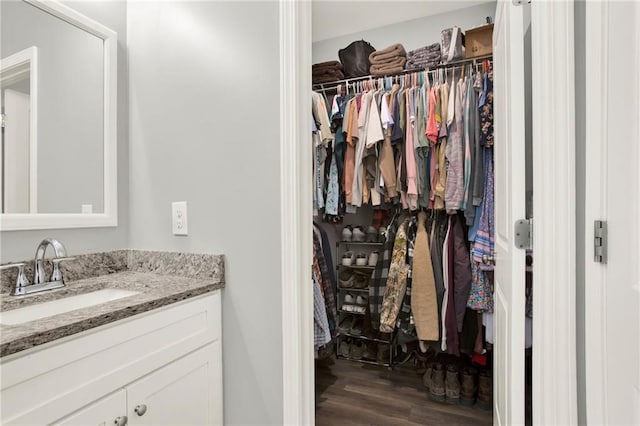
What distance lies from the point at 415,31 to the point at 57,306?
3041mm

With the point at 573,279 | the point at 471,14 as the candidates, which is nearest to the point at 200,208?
the point at 573,279

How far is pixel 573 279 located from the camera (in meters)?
0.82

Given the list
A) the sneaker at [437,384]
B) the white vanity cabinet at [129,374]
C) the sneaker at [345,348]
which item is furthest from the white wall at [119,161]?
the sneaker at [437,384]

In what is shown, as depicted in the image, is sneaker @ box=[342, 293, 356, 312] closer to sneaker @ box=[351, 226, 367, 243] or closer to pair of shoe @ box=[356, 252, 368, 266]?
pair of shoe @ box=[356, 252, 368, 266]

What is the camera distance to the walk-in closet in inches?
79.0

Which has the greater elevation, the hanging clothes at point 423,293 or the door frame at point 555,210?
the door frame at point 555,210

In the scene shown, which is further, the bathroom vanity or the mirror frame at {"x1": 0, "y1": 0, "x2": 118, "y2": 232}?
the mirror frame at {"x1": 0, "y1": 0, "x2": 118, "y2": 232}

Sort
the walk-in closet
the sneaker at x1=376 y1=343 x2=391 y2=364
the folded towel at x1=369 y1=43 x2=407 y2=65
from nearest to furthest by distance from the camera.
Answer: the walk-in closet
the folded towel at x1=369 y1=43 x2=407 y2=65
the sneaker at x1=376 y1=343 x2=391 y2=364

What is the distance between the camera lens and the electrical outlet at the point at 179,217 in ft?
4.40

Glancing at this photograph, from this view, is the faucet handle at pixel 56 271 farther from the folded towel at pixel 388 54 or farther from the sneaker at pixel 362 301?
the folded towel at pixel 388 54

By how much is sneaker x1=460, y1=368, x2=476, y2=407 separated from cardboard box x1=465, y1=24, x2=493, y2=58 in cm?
210

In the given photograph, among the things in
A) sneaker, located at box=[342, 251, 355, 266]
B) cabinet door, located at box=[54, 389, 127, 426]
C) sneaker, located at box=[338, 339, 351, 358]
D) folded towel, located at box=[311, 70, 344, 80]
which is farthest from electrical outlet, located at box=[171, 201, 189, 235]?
sneaker, located at box=[338, 339, 351, 358]

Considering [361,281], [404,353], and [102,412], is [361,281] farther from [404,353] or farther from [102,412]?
[102,412]

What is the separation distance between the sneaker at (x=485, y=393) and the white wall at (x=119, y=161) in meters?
2.21
